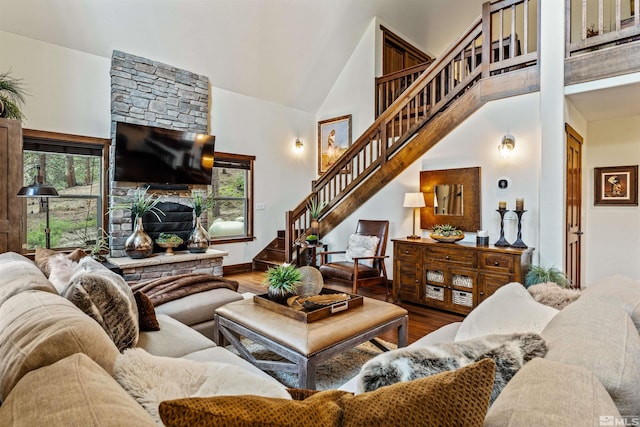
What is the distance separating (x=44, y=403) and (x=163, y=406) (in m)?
0.35

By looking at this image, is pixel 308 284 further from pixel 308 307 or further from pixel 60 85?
pixel 60 85

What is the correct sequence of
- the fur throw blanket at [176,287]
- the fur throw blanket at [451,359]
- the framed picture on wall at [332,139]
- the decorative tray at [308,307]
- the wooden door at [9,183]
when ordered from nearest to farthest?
the fur throw blanket at [451,359]
the decorative tray at [308,307]
the fur throw blanket at [176,287]
the wooden door at [9,183]
the framed picture on wall at [332,139]

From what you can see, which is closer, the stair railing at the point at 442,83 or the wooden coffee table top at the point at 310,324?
the wooden coffee table top at the point at 310,324

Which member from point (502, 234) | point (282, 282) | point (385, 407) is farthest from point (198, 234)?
point (385, 407)

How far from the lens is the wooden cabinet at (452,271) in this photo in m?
3.58

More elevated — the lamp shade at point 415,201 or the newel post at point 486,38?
the newel post at point 486,38

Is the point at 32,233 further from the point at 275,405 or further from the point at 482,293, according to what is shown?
the point at 482,293

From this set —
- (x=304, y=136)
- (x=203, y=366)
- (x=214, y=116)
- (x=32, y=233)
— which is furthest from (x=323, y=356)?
(x=304, y=136)

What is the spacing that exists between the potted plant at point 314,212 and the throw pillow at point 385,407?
5.01m

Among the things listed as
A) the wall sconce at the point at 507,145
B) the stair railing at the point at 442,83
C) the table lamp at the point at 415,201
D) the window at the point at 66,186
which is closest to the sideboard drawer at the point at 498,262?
the table lamp at the point at 415,201

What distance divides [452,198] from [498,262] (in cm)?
114

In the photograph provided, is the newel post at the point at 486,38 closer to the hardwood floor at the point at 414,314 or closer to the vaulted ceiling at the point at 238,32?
the vaulted ceiling at the point at 238,32

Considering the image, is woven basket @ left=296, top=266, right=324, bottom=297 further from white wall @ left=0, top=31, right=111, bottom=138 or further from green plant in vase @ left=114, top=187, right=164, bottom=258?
white wall @ left=0, top=31, right=111, bottom=138

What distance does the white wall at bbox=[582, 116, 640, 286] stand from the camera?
4605 mm
